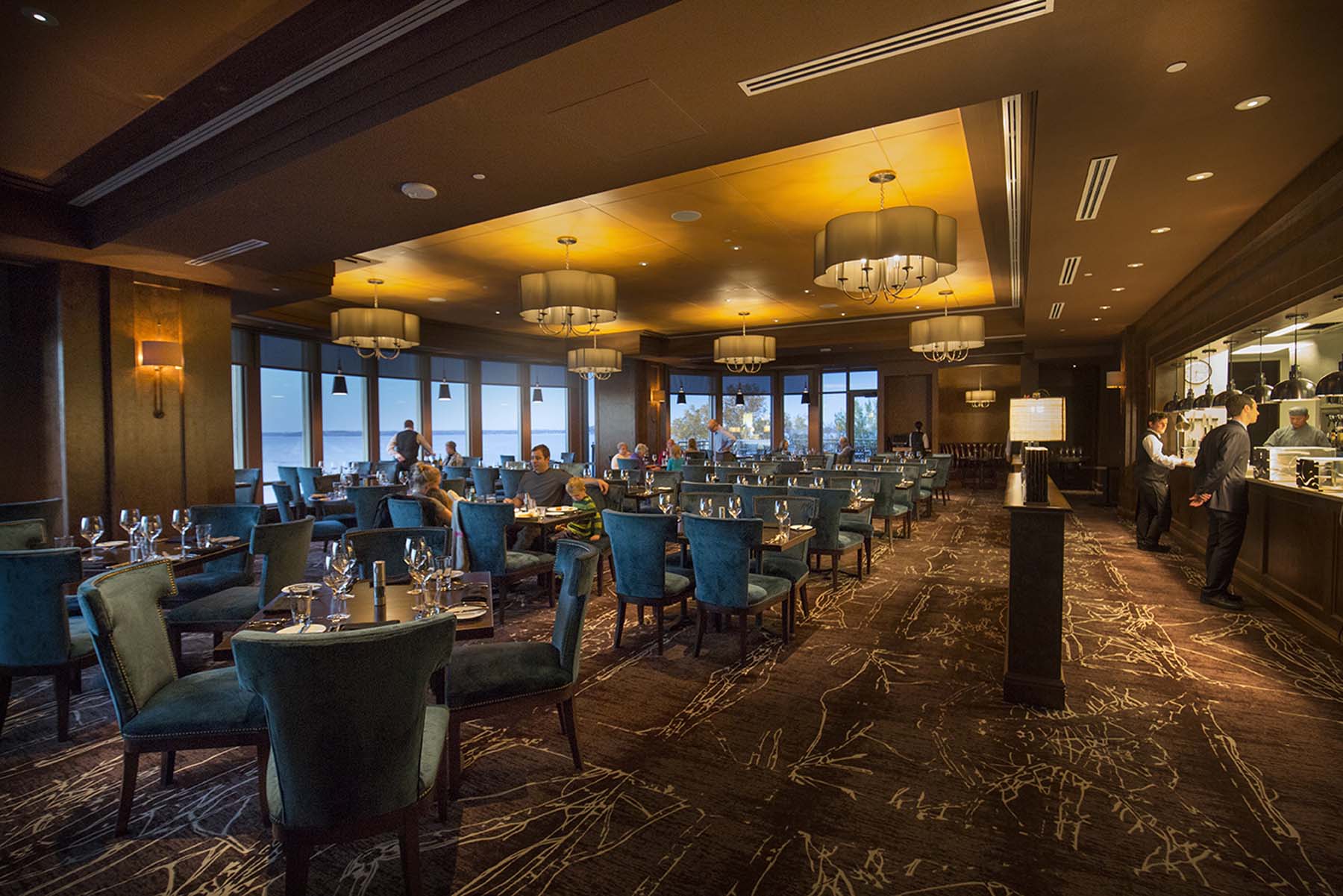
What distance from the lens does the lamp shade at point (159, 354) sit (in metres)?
6.45

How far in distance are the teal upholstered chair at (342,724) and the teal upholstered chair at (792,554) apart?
3277 millimetres

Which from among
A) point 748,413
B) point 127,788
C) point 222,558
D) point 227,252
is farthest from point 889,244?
point 748,413

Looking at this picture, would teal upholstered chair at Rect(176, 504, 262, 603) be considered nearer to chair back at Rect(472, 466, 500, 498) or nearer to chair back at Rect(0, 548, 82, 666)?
chair back at Rect(0, 548, 82, 666)

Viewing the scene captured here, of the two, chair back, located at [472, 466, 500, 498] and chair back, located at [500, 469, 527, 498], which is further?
chair back, located at [472, 466, 500, 498]

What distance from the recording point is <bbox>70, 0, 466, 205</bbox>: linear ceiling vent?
126 inches

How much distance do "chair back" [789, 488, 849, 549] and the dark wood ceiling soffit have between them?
13.7 ft

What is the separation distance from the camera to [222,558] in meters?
5.20

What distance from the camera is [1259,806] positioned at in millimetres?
2727

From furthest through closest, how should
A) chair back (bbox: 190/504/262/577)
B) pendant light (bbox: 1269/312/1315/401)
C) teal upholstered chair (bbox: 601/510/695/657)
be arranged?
pendant light (bbox: 1269/312/1315/401), chair back (bbox: 190/504/262/577), teal upholstered chair (bbox: 601/510/695/657)

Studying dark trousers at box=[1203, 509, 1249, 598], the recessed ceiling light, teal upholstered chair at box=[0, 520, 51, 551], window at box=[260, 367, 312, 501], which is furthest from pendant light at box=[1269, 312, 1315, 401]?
window at box=[260, 367, 312, 501]

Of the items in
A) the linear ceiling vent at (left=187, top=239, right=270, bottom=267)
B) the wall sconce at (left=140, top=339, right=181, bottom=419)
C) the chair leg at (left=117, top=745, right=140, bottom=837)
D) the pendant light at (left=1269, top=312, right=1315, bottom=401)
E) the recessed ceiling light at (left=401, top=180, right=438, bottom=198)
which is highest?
the recessed ceiling light at (left=401, top=180, right=438, bottom=198)

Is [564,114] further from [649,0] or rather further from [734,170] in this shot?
[734,170]

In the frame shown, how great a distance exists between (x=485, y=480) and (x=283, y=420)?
5.20 metres

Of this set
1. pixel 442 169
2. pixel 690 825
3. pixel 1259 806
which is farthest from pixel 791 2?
pixel 1259 806
